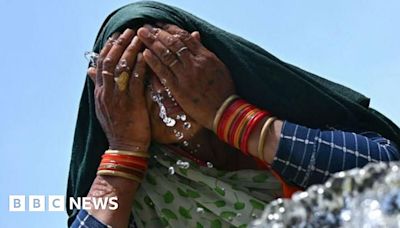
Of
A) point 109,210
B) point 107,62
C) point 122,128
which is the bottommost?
point 109,210

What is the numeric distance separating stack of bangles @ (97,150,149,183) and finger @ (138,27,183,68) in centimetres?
15

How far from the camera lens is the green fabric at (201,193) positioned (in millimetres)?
1354

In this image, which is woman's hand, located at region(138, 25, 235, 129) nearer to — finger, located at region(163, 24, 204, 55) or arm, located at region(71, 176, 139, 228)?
finger, located at region(163, 24, 204, 55)

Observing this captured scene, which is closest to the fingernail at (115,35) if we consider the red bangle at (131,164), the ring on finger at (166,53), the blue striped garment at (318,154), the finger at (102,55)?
the finger at (102,55)

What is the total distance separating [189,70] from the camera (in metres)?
1.32

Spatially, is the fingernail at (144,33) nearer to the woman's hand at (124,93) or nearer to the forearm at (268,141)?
the woman's hand at (124,93)

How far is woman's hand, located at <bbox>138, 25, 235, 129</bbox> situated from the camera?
4.26 ft

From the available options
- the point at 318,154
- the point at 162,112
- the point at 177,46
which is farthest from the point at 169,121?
the point at 318,154

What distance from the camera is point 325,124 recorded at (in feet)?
4.40

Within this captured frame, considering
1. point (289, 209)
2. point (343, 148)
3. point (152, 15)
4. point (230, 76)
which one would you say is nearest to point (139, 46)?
point (152, 15)

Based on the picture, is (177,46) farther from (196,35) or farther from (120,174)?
(120,174)

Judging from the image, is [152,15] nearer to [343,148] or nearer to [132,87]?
[132,87]

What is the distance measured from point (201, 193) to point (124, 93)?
0.68ft

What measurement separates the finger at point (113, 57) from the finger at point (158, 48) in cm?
3
